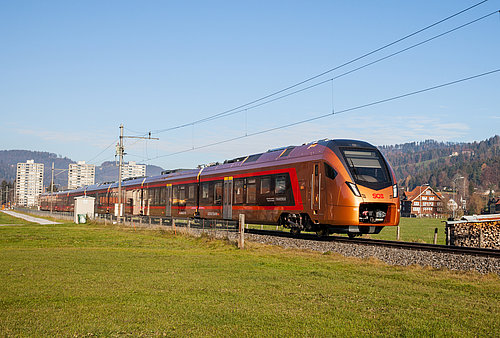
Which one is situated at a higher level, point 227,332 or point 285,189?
point 285,189

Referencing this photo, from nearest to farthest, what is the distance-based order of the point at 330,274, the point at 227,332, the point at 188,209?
the point at 227,332 → the point at 330,274 → the point at 188,209

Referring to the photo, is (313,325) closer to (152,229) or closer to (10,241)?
(10,241)

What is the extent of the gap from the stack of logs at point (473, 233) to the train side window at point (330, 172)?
8700mm

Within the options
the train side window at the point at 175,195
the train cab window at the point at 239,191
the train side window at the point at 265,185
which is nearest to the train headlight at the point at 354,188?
the train side window at the point at 265,185

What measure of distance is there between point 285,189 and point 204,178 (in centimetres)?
Answer: 1162

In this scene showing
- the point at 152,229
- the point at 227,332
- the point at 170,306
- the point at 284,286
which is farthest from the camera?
the point at 152,229

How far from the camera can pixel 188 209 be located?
3888 centimetres

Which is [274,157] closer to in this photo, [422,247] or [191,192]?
[422,247]

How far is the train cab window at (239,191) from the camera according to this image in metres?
30.6

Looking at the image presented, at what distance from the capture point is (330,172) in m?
22.5

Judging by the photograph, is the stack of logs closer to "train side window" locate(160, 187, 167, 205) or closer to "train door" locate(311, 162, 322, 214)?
"train door" locate(311, 162, 322, 214)

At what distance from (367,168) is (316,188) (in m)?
2.57

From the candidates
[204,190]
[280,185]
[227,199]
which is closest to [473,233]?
[280,185]

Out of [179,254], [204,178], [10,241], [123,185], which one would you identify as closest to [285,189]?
[179,254]
